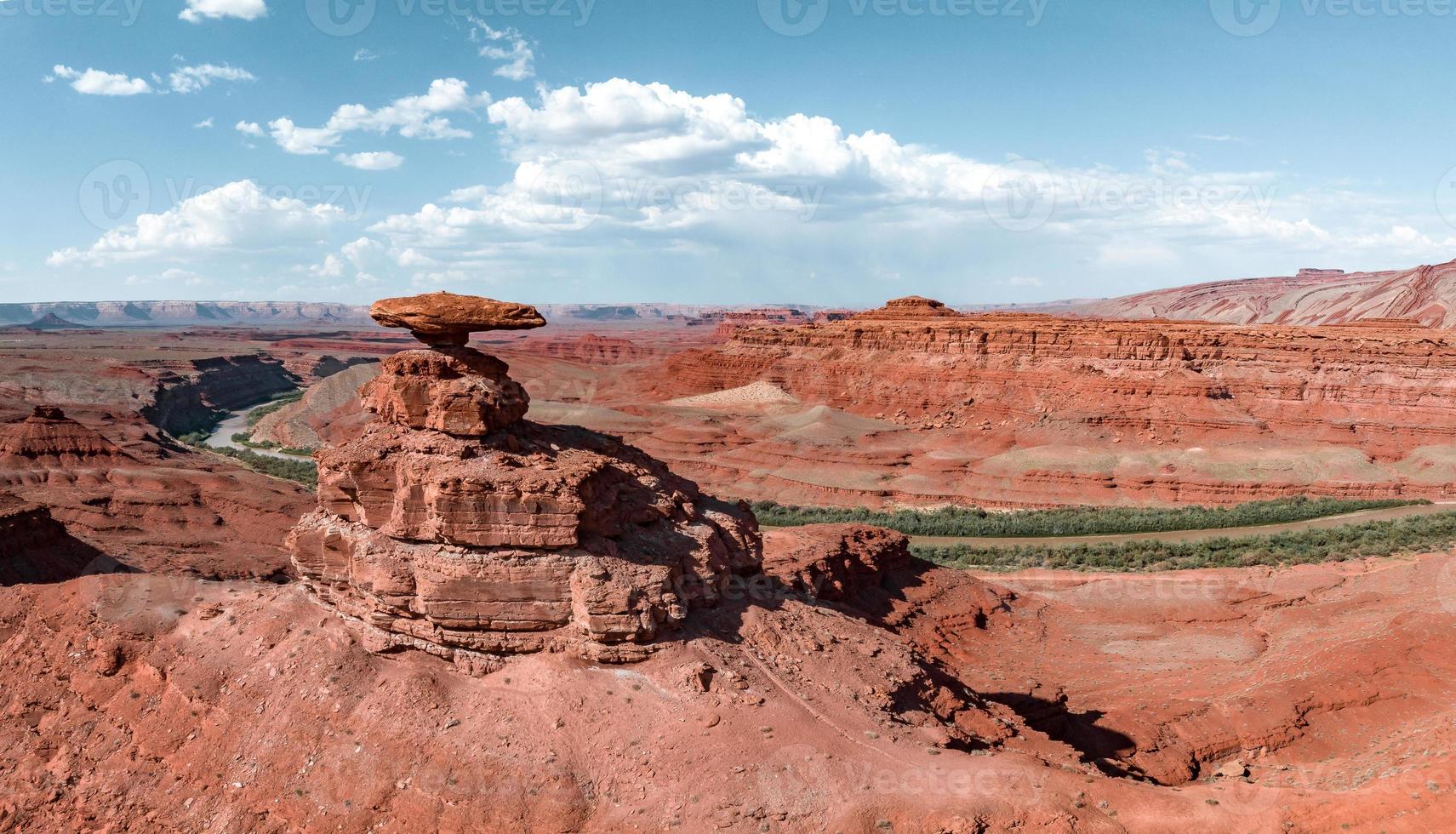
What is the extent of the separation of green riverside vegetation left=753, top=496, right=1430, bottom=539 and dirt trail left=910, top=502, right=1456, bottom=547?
0.51 metres

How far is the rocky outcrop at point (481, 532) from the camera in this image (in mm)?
15070

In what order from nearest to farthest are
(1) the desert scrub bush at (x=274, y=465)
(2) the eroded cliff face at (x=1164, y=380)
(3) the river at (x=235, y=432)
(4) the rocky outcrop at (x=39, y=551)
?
1. (4) the rocky outcrop at (x=39, y=551)
2. (2) the eroded cliff face at (x=1164, y=380)
3. (1) the desert scrub bush at (x=274, y=465)
4. (3) the river at (x=235, y=432)

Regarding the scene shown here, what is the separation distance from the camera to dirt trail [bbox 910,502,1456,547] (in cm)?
4353

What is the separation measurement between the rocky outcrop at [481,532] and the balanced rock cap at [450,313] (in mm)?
41

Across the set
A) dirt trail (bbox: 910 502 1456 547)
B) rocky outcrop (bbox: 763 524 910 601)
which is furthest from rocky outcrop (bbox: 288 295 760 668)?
dirt trail (bbox: 910 502 1456 547)

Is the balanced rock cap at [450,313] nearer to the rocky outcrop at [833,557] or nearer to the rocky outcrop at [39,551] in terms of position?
the rocky outcrop at [833,557]

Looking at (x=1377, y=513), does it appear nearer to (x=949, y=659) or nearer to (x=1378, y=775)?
(x=949, y=659)

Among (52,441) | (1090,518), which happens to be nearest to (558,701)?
(1090,518)

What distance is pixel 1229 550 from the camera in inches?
1553

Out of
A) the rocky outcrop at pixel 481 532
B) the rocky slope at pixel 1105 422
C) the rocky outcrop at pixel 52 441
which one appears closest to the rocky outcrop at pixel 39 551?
the rocky outcrop at pixel 481 532

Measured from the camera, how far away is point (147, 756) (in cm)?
1489

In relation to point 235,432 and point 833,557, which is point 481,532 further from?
point 235,432

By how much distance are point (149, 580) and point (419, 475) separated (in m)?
8.35

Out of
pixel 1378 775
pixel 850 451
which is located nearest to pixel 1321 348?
pixel 850 451
